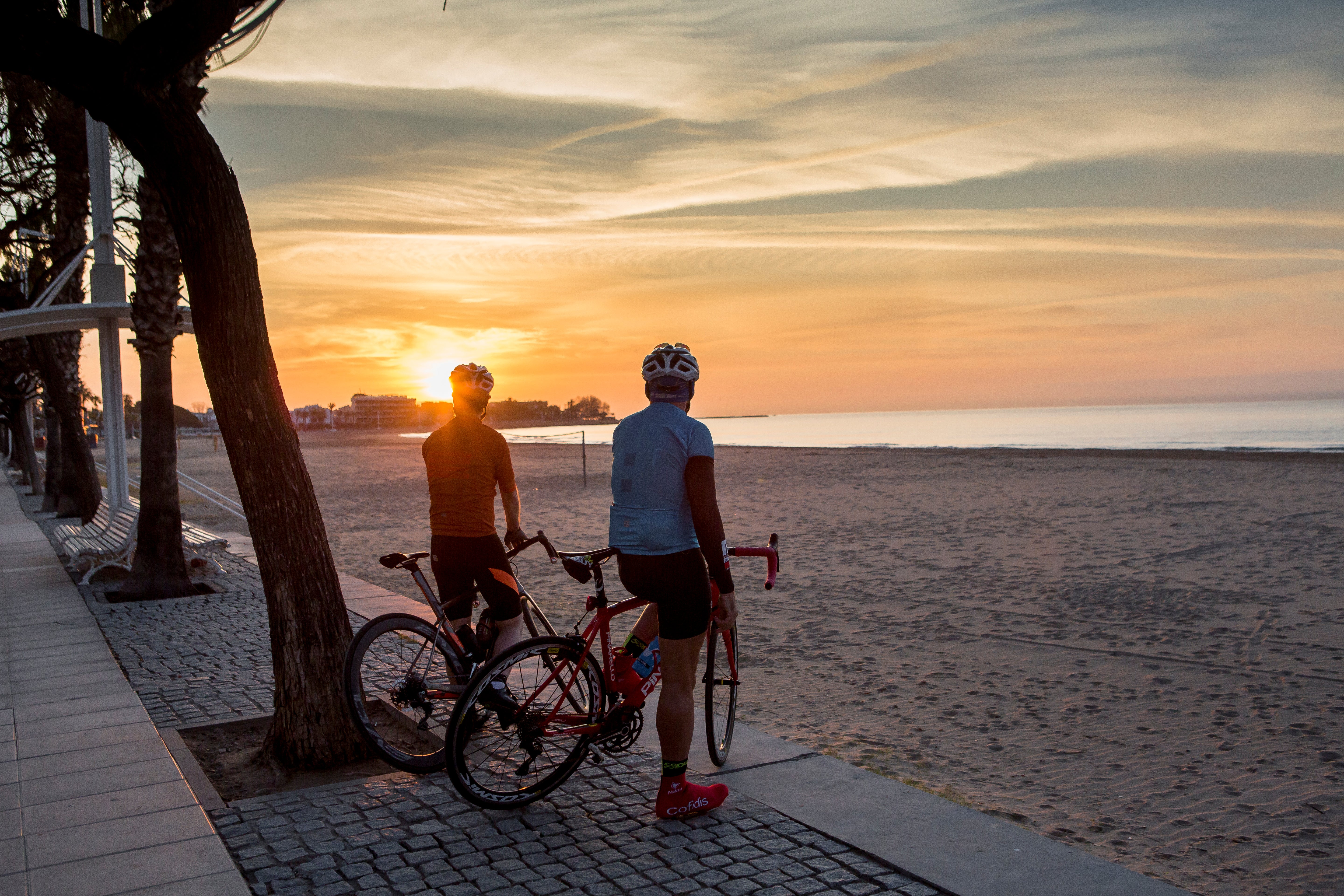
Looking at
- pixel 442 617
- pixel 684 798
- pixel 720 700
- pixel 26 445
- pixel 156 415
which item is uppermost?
pixel 156 415

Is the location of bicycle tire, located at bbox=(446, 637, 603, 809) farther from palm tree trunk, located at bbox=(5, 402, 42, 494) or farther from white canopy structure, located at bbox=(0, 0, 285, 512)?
palm tree trunk, located at bbox=(5, 402, 42, 494)

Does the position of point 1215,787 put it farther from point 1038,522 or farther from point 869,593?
point 1038,522

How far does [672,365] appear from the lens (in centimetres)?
385

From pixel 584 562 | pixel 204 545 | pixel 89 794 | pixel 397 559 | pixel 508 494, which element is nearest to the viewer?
pixel 584 562

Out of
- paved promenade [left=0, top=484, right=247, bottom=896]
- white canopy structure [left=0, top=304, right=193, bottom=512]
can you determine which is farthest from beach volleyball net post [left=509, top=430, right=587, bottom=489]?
paved promenade [left=0, top=484, right=247, bottom=896]

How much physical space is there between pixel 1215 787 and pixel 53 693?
6845 mm

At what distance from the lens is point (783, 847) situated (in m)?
3.66

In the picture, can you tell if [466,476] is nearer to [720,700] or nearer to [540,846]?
[720,700]

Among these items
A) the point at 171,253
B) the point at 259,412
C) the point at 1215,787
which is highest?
the point at 171,253

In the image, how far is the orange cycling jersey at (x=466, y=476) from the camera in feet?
16.1

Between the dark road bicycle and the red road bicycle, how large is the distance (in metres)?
0.38

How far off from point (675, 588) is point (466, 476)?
159cm

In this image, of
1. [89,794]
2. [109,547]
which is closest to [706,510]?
[89,794]

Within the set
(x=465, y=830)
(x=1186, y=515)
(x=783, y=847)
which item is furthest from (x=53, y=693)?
(x=1186, y=515)
